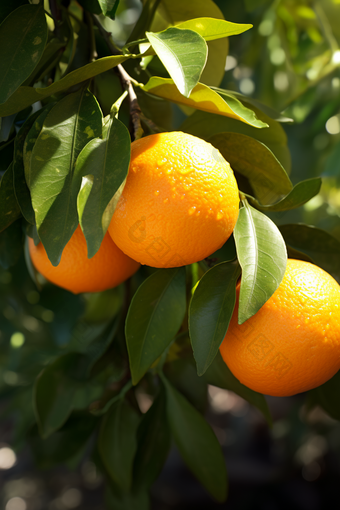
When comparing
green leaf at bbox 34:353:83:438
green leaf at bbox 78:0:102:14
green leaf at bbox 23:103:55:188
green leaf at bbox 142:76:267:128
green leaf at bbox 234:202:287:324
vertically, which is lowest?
green leaf at bbox 34:353:83:438

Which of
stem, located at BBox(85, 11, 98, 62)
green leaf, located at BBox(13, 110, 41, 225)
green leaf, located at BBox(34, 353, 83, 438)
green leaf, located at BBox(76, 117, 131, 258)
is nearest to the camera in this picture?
green leaf, located at BBox(76, 117, 131, 258)

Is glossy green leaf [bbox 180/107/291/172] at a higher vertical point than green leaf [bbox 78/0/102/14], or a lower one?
lower

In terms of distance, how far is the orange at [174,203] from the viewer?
1.40ft

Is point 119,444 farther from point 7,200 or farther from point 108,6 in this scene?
point 108,6

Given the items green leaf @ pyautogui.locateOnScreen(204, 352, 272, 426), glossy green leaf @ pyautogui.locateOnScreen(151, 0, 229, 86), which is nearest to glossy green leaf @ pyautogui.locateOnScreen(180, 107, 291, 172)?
glossy green leaf @ pyautogui.locateOnScreen(151, 0, 229, 86)

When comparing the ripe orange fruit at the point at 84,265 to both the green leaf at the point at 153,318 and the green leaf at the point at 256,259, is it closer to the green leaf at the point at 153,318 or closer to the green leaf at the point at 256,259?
the green leaf at the point at 153,318

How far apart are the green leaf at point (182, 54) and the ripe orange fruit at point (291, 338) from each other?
0.85 feet

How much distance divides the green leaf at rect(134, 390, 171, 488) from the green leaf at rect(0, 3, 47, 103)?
21.9 inches

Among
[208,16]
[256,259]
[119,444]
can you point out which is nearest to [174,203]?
[256,259]

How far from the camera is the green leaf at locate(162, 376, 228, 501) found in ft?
2.24

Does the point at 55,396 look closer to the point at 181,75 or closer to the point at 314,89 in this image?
the point at 181,75

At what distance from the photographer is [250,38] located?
1.17 m

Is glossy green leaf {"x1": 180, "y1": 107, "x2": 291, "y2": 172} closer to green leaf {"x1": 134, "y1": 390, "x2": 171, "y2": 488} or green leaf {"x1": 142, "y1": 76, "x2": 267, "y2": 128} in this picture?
green leaf {"x1": 142, "y1": 76, "x2": 267, "y2": 128}

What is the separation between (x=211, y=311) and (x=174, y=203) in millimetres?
132
